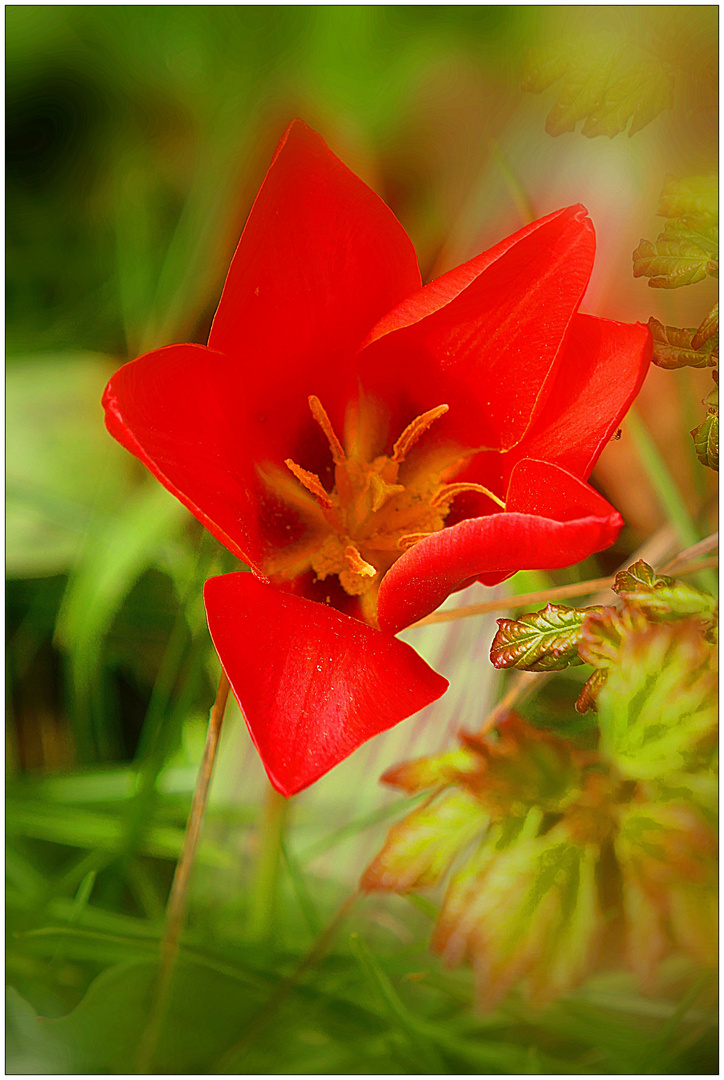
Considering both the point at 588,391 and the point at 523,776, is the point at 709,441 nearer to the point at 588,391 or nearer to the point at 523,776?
the point at 588,391

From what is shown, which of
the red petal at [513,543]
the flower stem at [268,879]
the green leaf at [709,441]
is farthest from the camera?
the flower stem at [268,879]

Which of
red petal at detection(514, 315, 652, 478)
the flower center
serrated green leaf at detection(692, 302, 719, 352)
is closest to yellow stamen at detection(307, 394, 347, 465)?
the flower center

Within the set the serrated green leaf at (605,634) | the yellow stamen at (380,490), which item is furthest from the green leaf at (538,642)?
the yellow stamen at (380,490)

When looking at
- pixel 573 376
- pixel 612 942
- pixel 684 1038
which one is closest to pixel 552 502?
pixel 573 376

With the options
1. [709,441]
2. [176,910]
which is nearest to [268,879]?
[176,910]

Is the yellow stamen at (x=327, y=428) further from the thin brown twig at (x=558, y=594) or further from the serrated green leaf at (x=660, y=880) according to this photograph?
the serrated green leaf at (x=660, y=880)

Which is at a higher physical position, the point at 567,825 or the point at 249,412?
the point at 249,412

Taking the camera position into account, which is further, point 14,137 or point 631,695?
point 14,137

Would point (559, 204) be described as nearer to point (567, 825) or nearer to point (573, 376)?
point (573, 376)
